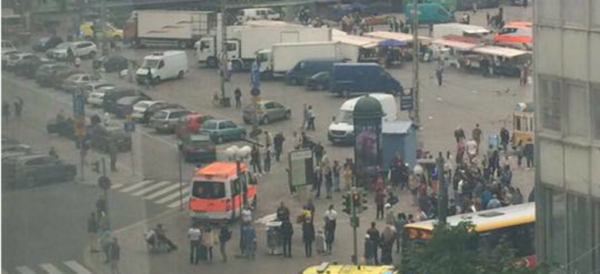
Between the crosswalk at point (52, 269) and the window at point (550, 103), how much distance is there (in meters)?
4.73

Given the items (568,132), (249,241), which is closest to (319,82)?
(249,241)

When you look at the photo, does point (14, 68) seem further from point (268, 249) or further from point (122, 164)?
point (268, 249)

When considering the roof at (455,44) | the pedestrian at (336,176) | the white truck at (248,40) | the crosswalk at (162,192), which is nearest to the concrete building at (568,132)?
the crosswalk at (162,192)

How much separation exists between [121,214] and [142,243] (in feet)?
5.84

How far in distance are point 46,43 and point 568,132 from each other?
18.8 ft

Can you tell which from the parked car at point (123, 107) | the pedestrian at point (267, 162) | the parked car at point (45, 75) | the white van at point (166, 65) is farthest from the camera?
the white van at point (166, 65)

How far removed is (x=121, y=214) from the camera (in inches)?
751

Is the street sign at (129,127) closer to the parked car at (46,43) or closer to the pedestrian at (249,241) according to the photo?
the parked car at (46,43)

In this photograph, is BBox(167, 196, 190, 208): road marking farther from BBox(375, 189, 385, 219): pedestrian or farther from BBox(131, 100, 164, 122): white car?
BBox(375, 189, 385, 219): pedestrian

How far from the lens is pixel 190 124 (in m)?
33.4

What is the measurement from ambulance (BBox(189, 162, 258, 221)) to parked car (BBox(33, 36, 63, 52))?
617 centimetres

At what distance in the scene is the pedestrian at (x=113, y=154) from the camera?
18.8 metres

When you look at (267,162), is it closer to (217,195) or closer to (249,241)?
(217,195)

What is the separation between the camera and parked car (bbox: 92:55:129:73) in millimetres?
19906
